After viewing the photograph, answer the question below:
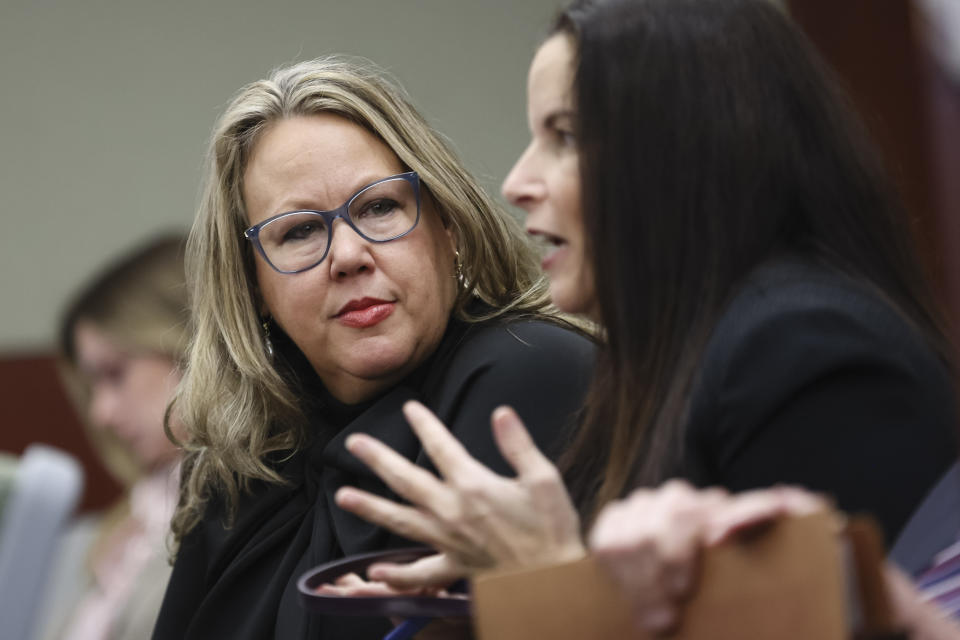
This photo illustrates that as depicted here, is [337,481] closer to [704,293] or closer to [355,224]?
[355,224]

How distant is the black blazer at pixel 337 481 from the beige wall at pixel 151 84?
3014mm

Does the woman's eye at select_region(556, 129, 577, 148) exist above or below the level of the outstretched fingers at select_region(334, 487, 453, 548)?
above

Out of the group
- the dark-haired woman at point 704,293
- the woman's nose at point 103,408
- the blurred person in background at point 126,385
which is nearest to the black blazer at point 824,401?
the dark-haired woman at point 704,293

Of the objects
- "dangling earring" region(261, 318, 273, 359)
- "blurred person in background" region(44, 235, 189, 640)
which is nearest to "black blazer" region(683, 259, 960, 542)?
"dangling earring" region(261, 318, 273, 359)

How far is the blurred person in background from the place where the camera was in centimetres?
310

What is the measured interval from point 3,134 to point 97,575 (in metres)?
2.33

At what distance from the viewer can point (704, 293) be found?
114cm

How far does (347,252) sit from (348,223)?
0.16ft

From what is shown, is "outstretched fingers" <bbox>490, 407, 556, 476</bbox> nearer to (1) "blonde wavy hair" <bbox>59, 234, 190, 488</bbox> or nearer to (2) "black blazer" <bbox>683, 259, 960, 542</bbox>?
(2) "black blazer" <bbox>683, 259, 960, 542</bbox>

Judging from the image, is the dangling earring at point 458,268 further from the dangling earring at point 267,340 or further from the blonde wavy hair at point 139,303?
the blonde wavy hair at point 139,303

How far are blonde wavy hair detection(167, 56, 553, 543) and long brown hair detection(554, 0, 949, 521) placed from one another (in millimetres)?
693

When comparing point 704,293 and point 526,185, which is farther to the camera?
point 526,185

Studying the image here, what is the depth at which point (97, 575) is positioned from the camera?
124 inches

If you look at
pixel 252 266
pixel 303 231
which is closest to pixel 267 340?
pixel 252 266
